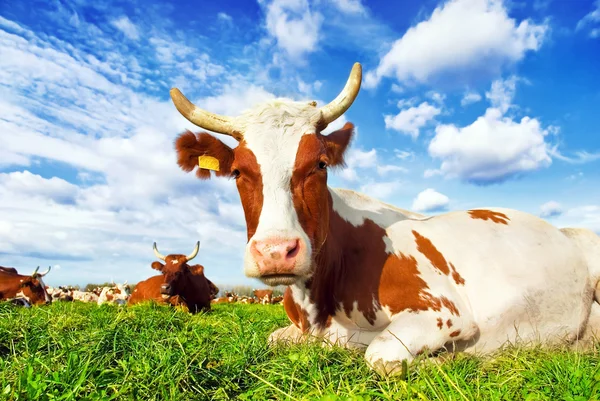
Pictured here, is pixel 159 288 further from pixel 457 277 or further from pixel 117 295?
pixel 457 277

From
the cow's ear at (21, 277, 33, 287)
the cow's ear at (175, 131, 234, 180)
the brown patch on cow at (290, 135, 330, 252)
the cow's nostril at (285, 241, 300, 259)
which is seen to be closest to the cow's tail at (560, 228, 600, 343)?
the brown patch on cow at (290, 135, 330, 252)

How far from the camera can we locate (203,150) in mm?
5727

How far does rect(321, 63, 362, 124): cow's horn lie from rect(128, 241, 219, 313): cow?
10232 millimetres

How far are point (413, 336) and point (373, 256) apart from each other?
3.86 feet

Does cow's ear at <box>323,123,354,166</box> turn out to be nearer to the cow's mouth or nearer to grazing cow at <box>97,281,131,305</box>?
the cow's mouth

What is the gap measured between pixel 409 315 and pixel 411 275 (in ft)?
1.91

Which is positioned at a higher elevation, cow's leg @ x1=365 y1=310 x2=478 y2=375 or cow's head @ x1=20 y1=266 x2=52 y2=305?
cow's leg @ x1=365 y1=310 x2=478 y2=375

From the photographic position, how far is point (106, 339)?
4645mm

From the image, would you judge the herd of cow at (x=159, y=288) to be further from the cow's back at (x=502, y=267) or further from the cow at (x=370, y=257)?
the cow's back at (x=502, y=267)

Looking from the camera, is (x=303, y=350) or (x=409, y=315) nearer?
(x=303, y=350)

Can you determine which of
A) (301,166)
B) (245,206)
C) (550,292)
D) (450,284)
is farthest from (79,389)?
(550,292)

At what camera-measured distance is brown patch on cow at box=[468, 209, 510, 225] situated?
21.9ft

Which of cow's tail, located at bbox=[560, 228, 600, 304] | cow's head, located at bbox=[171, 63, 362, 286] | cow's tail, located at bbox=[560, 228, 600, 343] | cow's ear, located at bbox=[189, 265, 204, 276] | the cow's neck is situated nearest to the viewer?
cow's head, located at bbox=[171, 63, 362, 286]

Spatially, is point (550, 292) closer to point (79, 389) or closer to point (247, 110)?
point (247, 110)
